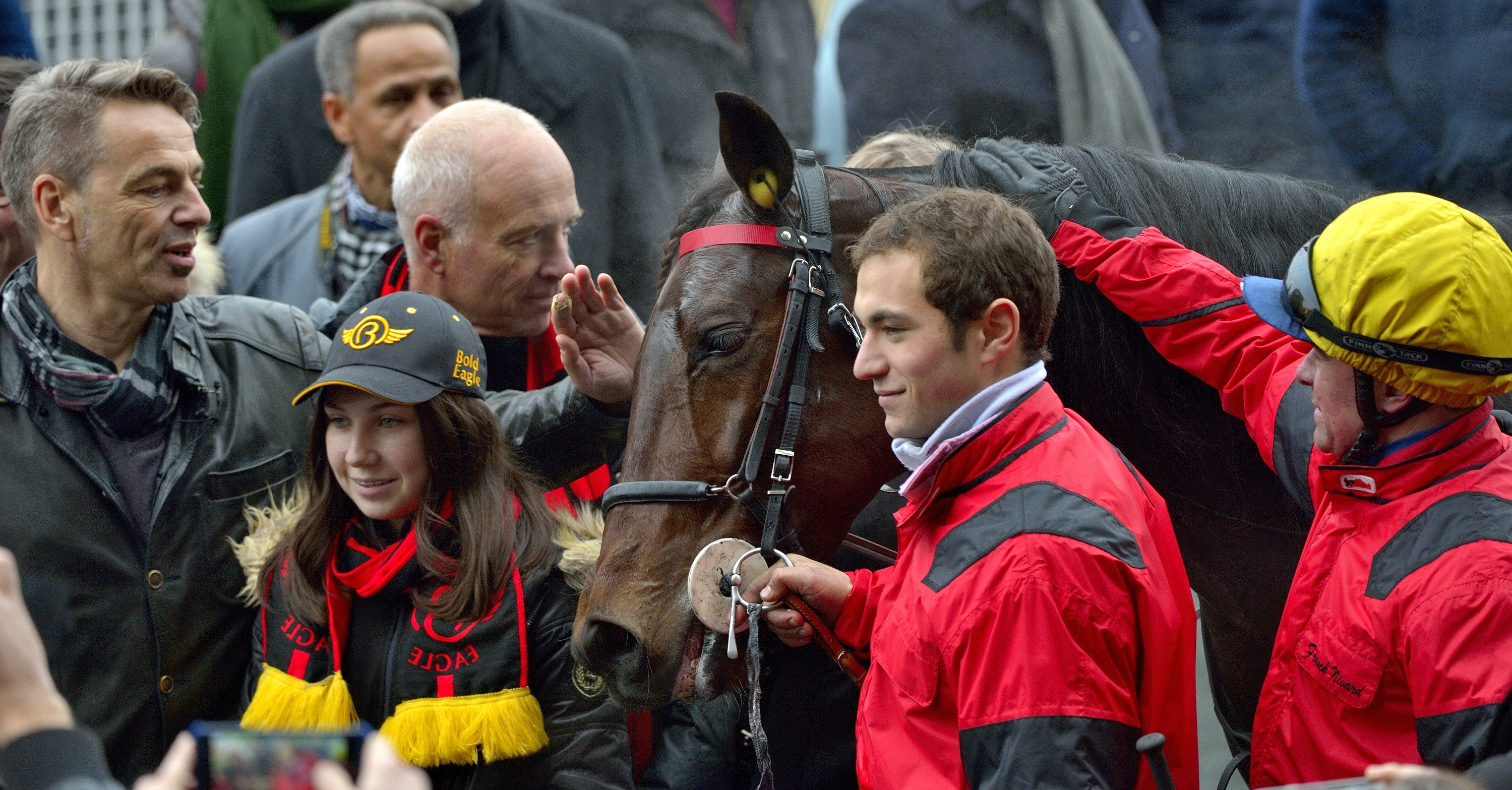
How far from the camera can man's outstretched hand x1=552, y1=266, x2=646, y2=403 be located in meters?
3.23

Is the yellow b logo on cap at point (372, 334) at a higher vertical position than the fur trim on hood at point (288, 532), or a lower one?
higher

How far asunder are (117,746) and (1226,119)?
4.95 meters

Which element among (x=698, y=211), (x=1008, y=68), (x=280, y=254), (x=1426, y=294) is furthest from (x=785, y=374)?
(x=1008, y=68)

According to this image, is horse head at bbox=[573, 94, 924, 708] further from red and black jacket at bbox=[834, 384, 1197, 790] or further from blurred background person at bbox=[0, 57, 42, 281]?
blurred background person at bbox=[0, 57, 42, 281]

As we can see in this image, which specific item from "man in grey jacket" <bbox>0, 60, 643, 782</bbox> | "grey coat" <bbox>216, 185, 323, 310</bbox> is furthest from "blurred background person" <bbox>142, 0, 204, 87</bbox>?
"man in grey jacket" <bbox>0, 60, 643, 782</bbox>

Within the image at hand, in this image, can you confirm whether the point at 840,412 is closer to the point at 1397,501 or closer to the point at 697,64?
the point at 1397,501

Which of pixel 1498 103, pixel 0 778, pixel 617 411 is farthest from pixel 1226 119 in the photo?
pixel 0 778

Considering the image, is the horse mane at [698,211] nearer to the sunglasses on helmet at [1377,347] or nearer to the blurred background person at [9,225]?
the sunglasses on helmet at [1377,347]

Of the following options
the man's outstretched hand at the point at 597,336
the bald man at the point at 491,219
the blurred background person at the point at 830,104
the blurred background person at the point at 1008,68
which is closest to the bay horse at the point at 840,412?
the man's outstretched hand at the point at 597,336

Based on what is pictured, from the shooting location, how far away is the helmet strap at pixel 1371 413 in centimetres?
216

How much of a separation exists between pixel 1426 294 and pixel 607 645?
154cm

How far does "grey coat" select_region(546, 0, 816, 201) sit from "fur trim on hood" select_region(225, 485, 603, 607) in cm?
351

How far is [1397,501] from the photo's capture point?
7.10ft

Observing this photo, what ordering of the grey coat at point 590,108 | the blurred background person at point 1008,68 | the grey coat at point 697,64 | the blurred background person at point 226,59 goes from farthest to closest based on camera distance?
the blurred background person at point 226,59 → the grey coat at point 697,64 → the blurred background person at point 1008,68 → the grey coat at point 590,108
